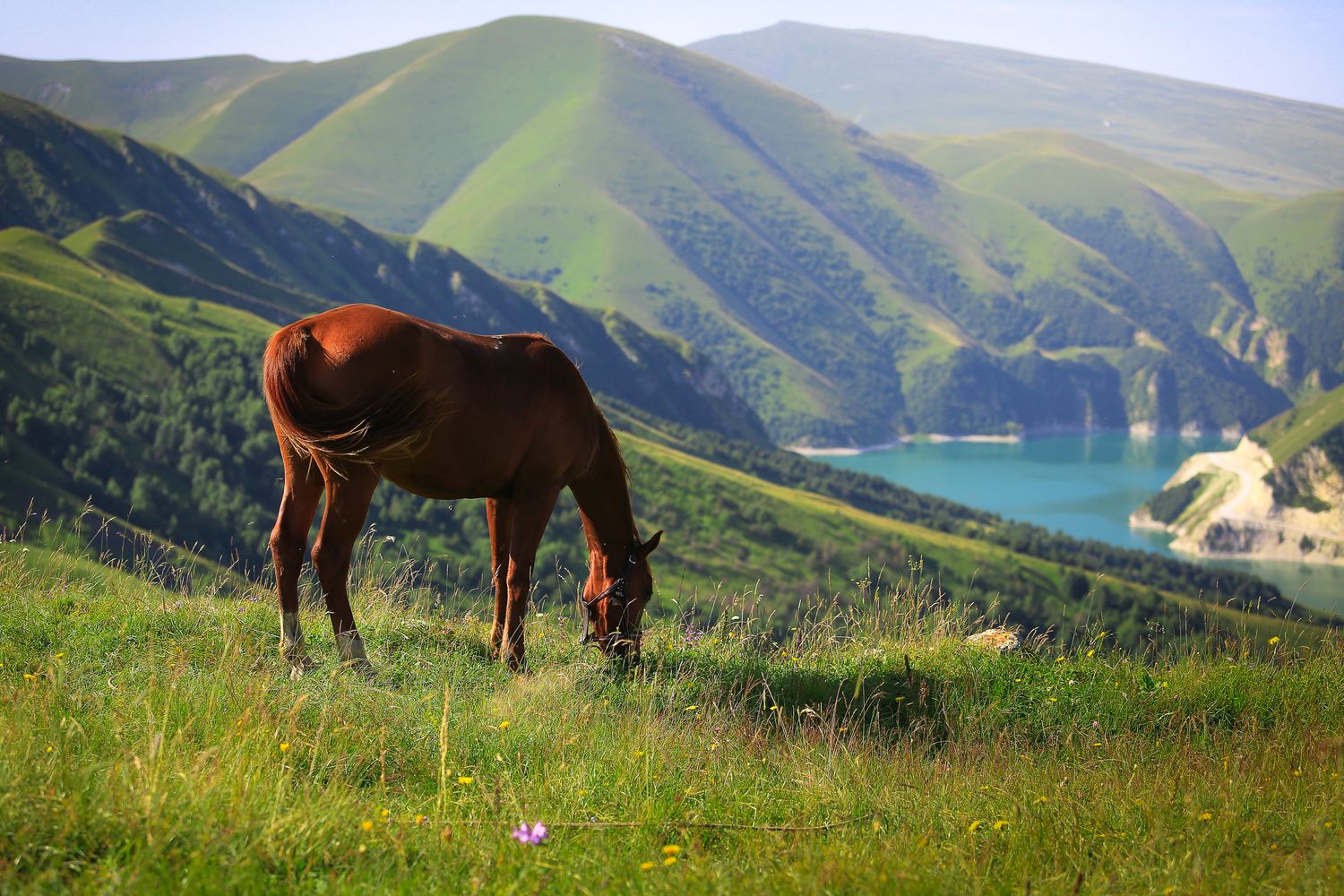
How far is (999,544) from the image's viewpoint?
12694cm

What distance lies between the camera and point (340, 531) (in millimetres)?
7090

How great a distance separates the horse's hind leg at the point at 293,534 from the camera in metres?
6.95

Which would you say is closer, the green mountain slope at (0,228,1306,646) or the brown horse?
the brown horse

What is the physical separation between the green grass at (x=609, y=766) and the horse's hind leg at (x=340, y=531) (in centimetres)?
36

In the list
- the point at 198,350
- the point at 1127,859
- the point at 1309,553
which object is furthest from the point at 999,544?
the point at 1127,859

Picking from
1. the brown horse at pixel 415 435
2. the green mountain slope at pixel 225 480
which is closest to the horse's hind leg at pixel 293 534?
the brown horse at pixel 415 435

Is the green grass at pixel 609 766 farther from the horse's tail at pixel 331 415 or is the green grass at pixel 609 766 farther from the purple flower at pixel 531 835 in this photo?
the horse's tail at pixel 331 415

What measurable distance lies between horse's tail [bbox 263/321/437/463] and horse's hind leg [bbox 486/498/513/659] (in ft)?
3.91

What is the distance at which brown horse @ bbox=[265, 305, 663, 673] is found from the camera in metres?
6.90

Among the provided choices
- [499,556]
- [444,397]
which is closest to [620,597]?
[499,556]

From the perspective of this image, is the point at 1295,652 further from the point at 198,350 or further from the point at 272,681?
the point at 198,350

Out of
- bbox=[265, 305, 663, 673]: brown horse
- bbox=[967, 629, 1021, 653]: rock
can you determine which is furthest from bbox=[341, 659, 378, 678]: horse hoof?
bbox=[967, 629, 1021, 653]: rock

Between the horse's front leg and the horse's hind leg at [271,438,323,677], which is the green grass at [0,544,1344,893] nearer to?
the horse's hind leg at [271,438,323,677]

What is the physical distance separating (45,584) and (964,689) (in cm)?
698
